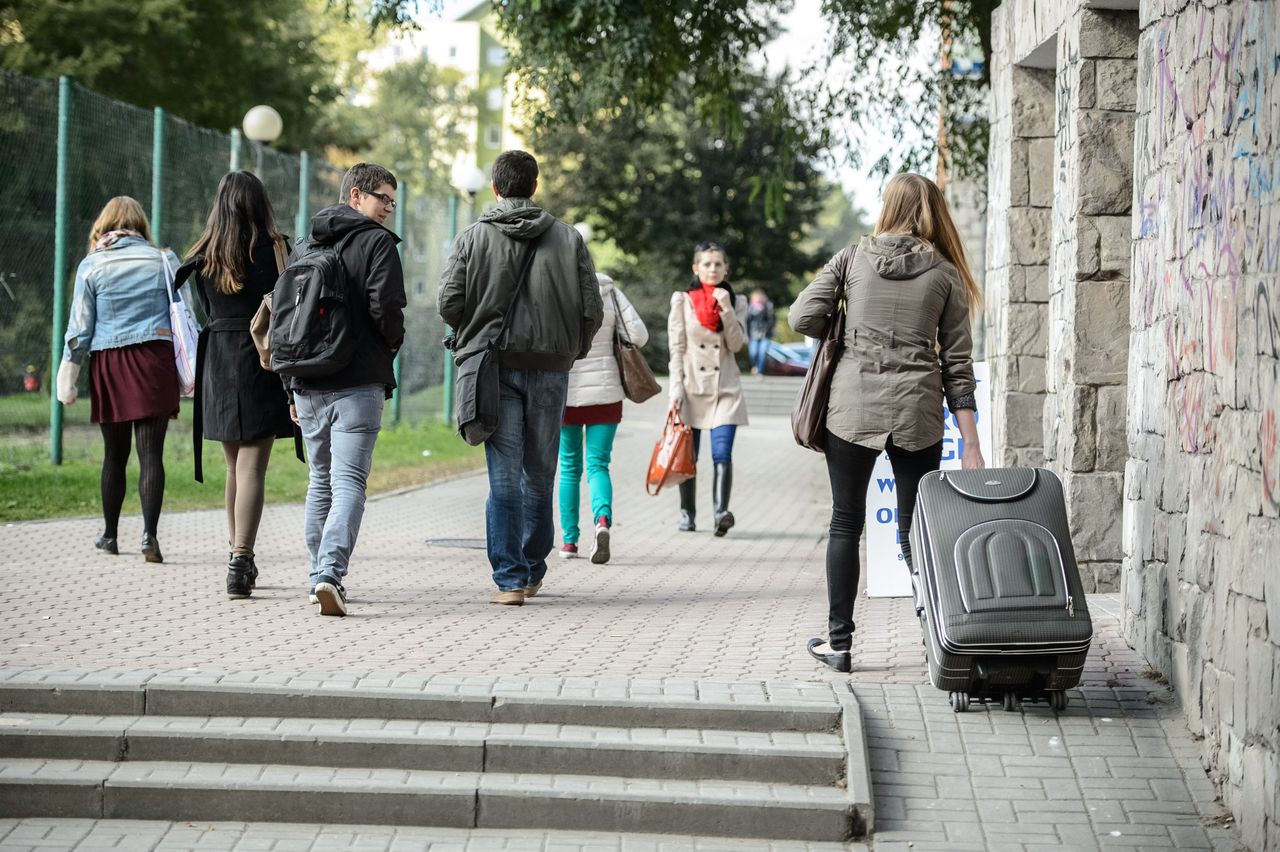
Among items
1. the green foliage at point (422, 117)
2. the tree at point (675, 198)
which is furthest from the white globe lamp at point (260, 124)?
the green foliage at point (422, 117)

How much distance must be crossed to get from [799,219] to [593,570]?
36788 mm

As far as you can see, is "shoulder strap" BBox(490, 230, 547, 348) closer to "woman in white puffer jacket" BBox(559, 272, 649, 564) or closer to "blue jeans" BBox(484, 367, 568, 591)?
"blue jeans" BBox(484, 367, 568, 591)

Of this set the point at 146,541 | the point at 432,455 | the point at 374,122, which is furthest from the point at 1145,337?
the point at 374,122

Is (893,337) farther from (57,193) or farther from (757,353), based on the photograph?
(757,353)

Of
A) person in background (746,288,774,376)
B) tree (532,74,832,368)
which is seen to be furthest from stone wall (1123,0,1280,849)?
tree (532,74,832,368)

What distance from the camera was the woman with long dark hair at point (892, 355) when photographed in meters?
6.40

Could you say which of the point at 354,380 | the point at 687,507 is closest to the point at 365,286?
the point at 354,380

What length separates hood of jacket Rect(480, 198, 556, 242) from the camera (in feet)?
25.4

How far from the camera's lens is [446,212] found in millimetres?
23484

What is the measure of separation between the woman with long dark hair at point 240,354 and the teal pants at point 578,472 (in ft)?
6.95

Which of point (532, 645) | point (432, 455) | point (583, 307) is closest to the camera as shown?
point (532, 645)

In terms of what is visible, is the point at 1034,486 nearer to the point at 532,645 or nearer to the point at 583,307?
the point at 532,645

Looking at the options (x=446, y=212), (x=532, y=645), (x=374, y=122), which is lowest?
(x=532, y=645)

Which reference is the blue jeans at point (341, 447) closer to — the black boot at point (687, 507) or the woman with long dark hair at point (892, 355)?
the woman with long dark hair at point (892, 355)
